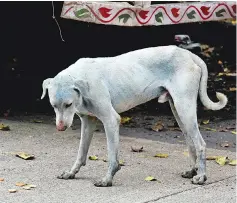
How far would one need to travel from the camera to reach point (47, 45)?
1076 centimetres

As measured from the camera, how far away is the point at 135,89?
19.7ft

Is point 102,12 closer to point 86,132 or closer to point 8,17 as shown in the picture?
point 8,17

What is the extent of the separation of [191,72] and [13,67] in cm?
606

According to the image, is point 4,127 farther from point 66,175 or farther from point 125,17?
point 66,175

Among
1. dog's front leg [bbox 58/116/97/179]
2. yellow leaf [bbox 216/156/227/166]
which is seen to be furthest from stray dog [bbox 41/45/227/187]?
yellow leaf [bbox 216/156/227/166]

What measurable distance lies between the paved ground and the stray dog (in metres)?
0.20

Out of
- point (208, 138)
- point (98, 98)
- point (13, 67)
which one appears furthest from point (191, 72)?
point (13, 67)

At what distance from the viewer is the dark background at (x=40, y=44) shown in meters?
10.1

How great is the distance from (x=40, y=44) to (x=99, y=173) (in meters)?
4.91

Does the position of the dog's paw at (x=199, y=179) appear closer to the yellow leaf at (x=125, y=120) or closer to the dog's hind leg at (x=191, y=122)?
the dog's hind leg at (x=191, y=122)

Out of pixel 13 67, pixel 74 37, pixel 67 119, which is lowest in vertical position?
pixel 13 67

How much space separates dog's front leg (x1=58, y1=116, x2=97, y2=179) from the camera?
600cm

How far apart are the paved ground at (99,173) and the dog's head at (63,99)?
64 centimetres

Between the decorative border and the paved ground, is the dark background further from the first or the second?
the paved ground
